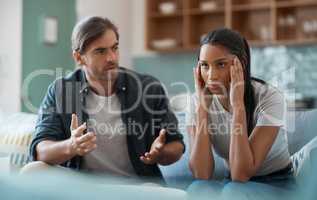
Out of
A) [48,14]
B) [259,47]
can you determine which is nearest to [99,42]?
[48,14]

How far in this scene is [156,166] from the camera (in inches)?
53.9

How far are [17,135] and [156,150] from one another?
20.3 inches

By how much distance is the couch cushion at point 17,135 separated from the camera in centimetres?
153

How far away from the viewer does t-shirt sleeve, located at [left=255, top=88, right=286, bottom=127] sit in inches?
47.8

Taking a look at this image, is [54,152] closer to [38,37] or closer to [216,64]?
[216,64]

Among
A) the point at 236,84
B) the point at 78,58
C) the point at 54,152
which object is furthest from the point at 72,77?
the point at 236,84

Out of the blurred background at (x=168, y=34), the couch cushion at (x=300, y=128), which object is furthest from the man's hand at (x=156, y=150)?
the blurred background at (x=168, y=34)

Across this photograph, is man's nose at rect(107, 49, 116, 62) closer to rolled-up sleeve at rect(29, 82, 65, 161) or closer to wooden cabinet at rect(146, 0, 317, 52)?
rolled-up sleeve at rect(29, 82, 65, 161)

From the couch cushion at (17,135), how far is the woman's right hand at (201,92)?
20.6 inches

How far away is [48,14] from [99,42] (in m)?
1.72

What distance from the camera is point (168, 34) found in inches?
170

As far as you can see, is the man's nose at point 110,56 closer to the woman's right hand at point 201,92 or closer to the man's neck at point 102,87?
the man's neck at point 102,87

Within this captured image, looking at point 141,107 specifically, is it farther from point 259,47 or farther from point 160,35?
Answer: point 160,35

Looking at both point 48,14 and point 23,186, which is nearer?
point 23,186
